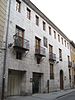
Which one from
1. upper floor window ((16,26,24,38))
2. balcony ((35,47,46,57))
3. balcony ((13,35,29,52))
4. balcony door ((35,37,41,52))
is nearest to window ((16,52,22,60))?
balcony ((13,35,29,52))

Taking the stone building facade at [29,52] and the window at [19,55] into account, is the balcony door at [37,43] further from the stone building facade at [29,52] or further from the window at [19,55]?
the window at [19,55]

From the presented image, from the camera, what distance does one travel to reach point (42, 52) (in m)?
23.5

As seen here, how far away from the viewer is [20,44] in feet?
60.5

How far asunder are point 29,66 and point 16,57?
263cm

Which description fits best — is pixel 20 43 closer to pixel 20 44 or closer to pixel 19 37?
pixel 20 44

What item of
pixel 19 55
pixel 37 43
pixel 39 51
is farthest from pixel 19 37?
pixel 37 43

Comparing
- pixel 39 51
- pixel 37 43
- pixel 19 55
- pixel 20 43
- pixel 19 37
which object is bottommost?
pixel 19 55

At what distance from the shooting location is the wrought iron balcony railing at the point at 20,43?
706 inches

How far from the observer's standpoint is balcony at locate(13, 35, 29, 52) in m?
17.9

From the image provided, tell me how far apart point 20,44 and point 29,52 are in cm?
266

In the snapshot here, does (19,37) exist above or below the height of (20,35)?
below

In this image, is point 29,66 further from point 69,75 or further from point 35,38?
point 69,75

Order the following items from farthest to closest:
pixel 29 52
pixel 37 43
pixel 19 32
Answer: pixel 37 43
pixel 29 52
pixel 19 32

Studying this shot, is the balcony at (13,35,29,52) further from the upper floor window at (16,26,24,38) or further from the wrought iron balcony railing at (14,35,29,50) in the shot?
the upper floor window at (16,26,24,38)
